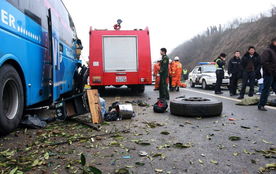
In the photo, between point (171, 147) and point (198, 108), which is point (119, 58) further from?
point (171, 147)

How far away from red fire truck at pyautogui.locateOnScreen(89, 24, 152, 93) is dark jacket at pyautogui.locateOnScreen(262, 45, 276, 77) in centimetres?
539

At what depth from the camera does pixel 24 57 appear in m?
4.66

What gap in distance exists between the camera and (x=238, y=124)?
5012 millimetres

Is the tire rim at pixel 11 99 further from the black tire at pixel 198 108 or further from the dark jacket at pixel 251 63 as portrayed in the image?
the dark jacket at pixel 251 63

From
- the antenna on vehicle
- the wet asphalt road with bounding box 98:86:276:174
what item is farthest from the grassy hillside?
the wet asphalt road with bounding box 98:86:276:174

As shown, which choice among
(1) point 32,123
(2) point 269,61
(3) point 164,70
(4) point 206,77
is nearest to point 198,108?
(2) point 269,61

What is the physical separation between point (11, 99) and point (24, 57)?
80cm

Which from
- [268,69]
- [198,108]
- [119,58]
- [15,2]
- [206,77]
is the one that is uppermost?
[15,2]

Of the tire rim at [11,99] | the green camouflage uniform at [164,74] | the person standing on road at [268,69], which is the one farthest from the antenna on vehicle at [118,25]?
the tire rim at [11,99]

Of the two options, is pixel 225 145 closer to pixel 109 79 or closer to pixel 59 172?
pixel 59 172

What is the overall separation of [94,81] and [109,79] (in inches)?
25.0

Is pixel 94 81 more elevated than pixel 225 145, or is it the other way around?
pixel 94 81

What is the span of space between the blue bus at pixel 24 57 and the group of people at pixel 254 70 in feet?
17.0

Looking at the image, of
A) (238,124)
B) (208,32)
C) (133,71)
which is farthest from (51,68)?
(208,32)
